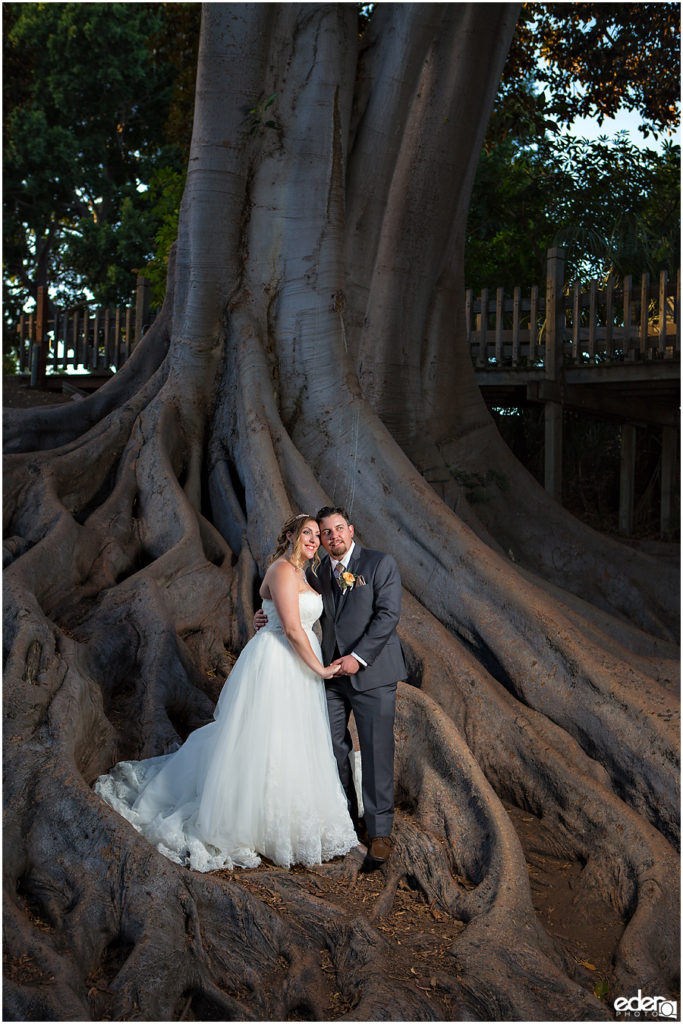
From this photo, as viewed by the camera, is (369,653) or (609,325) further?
(609,325)

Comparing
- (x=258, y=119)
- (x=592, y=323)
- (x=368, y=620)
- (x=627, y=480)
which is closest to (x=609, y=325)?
(x=592, y=323)

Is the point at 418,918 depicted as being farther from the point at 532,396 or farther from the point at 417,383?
the point at 532,396

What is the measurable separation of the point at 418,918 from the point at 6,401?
1118 cm

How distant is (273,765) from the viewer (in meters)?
4.77

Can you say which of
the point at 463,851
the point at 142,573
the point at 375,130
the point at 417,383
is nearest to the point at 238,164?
the point at 375,130

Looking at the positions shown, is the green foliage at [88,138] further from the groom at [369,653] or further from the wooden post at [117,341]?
the groom at [369,653]

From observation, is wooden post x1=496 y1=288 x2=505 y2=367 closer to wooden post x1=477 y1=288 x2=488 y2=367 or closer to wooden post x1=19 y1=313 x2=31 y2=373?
wooden post x1=477 y1=288 x2=488 y2=367

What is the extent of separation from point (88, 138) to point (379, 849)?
24.9m

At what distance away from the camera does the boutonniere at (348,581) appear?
4.85 metres

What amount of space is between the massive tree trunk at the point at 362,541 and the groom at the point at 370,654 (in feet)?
1.12

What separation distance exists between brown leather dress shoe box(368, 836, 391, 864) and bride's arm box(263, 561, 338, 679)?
0.85 meters

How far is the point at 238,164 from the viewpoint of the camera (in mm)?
8078

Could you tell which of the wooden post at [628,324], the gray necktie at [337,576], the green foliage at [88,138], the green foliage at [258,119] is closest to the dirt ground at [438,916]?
the gray necktie at [337,576]

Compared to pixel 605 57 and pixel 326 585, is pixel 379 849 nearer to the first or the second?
pixel 326 585
